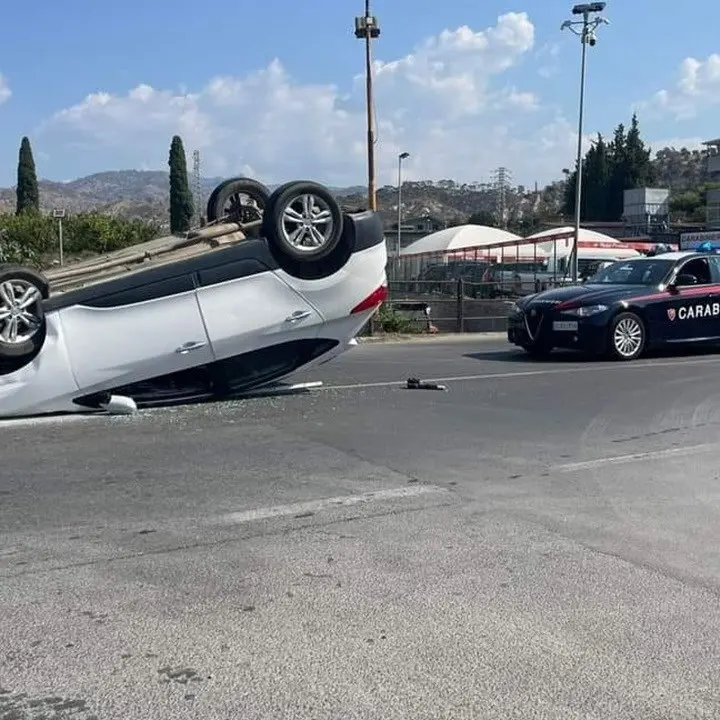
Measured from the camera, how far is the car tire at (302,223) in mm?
8586

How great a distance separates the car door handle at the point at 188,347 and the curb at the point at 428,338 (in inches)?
357

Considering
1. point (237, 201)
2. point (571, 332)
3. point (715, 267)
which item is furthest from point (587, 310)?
point (237, 201)

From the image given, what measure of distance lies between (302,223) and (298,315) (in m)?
0.85

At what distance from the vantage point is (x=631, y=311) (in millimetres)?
13156

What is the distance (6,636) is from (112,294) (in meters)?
4.78

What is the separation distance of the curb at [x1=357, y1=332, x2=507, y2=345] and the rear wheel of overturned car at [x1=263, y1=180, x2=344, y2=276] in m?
8.74

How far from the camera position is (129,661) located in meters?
3.52

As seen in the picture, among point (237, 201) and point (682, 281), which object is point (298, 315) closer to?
point (237, 201)

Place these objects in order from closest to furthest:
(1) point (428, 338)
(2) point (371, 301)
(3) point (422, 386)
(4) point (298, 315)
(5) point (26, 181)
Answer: (4) point (298, 315)
(2) point (371, 301)
(3) point (422, 386)
(1) point (428, 338)
(5) point (26, 181)

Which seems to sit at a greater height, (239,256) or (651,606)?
(239,256)

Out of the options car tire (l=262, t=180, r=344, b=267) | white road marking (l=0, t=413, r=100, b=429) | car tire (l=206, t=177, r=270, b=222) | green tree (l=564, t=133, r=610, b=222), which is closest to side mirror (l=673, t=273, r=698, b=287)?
car tire (l=206, t=177, r=270, b=222)

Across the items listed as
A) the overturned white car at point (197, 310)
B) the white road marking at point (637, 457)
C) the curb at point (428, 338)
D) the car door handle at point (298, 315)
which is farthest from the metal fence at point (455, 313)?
the white road marking at point (637, 457)

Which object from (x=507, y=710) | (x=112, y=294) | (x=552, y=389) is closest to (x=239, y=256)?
(x=112, y=294)

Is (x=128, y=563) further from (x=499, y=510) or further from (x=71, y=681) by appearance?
(x=499, y=510)
